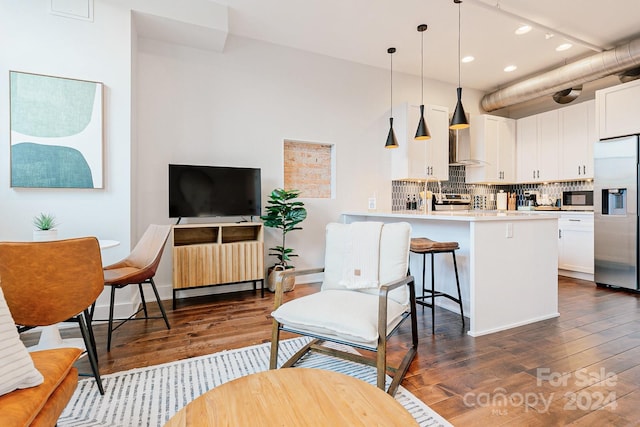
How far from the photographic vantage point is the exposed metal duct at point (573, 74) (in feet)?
13.2

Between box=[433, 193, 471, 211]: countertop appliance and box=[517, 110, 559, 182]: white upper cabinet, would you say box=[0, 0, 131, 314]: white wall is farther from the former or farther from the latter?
box=[517, 110, 559, 182]: white upper cabinet

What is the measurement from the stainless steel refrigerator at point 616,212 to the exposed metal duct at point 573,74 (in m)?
0.91

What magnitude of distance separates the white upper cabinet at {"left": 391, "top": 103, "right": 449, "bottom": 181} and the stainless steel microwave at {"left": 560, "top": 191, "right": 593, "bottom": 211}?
2.00 meters

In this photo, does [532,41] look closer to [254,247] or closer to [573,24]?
[573,24]

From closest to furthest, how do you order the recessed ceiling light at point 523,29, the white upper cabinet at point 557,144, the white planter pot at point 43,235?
1. the white planter pot at point 43,235
2. the recessed ceiling light at point 523,29
3. the white upper cabinet at point 557,144

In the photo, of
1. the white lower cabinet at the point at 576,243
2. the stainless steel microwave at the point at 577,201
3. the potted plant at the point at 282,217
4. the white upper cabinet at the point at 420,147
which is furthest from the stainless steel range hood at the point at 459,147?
the potted plant at the point at 282,217

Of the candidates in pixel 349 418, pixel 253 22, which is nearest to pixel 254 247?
pixel 253 22

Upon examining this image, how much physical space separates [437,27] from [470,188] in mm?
3204

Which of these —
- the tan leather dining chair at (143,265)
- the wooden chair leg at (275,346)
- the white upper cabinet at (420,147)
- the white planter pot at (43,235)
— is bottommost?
the wooden chair leg at (275,346)

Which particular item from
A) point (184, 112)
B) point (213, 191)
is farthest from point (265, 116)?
point (213, 191)

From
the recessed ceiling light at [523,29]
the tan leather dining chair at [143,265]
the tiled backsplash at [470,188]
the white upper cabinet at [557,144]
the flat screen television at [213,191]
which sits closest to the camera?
the tan leather dining chair at [143,265]

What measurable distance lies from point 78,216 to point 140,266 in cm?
78

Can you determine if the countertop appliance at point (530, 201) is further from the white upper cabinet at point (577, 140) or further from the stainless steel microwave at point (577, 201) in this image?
the white upper cabinet at point (577, 140)

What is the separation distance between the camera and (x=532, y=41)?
4316mm
